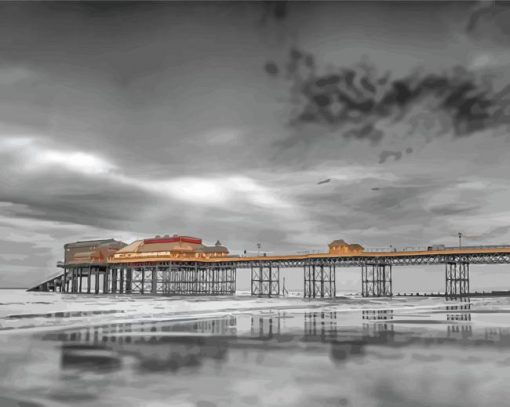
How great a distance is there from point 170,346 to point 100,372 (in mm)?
6275

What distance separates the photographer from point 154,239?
13025 centimetres

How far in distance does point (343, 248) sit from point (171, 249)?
4321 centimetres

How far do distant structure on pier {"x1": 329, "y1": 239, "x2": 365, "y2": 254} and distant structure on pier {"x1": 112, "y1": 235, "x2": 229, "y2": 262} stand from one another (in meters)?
34.3

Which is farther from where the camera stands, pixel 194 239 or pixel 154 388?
pixel 194 239

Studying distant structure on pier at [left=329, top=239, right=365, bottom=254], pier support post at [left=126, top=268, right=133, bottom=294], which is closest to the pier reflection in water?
distant structure on pier at [left=329, top=239, right=365, bottom=254]

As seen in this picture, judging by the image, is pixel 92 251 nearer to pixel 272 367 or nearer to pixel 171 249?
pixel 171 249

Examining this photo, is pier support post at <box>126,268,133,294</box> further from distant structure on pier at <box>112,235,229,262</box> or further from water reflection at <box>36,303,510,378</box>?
water reflection at <box>36,303,510,378</box>

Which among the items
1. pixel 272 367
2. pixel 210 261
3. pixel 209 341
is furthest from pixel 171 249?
pixel 272 367

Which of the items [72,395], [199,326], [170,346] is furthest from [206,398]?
[199,326]

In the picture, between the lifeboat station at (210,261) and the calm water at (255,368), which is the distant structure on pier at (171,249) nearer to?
the lifeboat station at (210,261)

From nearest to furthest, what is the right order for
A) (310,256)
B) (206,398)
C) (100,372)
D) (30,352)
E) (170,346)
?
(206,398)
(100,372)
(30,352)
(170,346)
(310,256)

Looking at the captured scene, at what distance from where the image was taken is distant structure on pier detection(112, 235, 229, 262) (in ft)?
408

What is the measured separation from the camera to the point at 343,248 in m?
106

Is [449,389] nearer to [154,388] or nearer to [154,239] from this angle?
[154,388]
